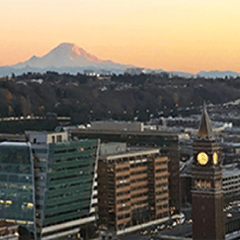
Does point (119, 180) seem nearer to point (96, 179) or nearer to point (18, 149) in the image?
point (96, 179)

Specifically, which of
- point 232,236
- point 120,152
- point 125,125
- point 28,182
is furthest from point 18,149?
point 125,125

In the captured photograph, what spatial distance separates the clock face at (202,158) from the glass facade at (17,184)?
26.5 m

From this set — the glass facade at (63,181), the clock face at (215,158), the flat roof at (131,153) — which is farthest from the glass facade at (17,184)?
the clock face at (215,158)

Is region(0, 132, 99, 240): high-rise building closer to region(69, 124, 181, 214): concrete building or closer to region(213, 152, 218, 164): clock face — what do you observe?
region(69, 124, 181, 214): concrete building

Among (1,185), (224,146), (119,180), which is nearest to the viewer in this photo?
(1,185)

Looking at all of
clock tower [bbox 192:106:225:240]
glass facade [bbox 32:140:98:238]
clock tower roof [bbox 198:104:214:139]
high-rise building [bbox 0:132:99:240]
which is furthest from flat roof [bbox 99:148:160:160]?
clock tower [bbox 192:106:225:240]

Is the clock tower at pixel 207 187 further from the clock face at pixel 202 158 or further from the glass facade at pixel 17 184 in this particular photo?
the glass facade at pixel 17 184


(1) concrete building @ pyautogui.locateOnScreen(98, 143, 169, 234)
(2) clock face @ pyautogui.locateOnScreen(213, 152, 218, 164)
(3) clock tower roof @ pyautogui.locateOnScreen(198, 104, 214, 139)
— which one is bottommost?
(1) concrete building @ pyautogui.locateOnScreen(98, 143, 169, 234)

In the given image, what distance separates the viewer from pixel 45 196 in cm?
10931

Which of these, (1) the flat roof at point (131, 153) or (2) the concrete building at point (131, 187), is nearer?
(2) the concrete building at point (131, 187)

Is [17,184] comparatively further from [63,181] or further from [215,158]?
[215,158]

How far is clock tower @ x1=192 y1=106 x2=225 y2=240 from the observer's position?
90.8m

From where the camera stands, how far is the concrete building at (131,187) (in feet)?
390

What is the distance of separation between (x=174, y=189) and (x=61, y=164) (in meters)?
28.1
